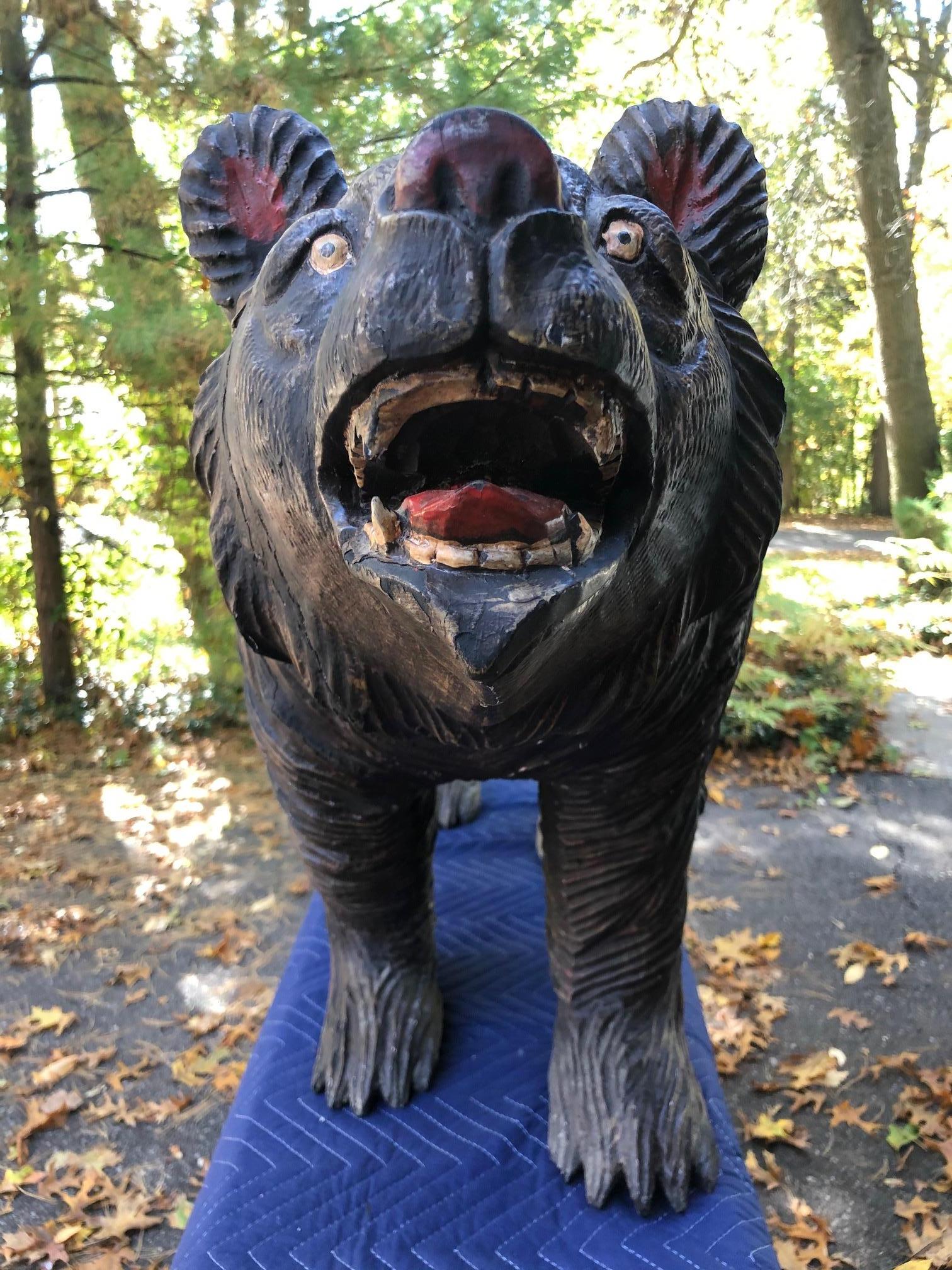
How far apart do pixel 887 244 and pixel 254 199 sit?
5.98m

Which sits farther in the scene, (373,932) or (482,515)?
(373,932)

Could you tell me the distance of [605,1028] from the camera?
134 cm

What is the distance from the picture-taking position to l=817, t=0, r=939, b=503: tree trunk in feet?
18.2

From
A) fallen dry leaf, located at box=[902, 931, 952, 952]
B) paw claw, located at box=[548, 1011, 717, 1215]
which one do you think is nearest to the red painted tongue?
paw claw, located at box=[548, 1011, 717, 1215]

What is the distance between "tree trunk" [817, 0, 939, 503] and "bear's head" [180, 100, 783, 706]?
5.27 m

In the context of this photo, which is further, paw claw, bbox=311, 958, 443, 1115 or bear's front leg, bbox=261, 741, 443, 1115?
paw claw, bbox=311, 958, 443, 1115

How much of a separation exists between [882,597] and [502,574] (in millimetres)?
6400

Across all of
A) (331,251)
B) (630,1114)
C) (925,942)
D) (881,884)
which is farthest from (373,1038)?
(881,884)

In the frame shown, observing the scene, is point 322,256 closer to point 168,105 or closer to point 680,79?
point 168,105

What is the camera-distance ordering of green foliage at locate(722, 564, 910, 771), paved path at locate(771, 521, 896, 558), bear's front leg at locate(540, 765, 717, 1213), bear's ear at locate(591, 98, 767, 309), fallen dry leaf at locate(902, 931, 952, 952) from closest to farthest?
bear's ear at locate(591, 98, 767, 309)
bear's front leg at locate(540, 765, 717, 1213)
fallen dry leaf at locate(902, 931, 952, 952)
green foliage at locate(722, 564, 910, 771)
paved path at locate(771, 521, 896, 558)

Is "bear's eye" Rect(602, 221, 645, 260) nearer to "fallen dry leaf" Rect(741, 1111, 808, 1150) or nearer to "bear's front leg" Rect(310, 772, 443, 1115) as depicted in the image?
"bear's front leg" Rect(310, 772, 443, 1115)

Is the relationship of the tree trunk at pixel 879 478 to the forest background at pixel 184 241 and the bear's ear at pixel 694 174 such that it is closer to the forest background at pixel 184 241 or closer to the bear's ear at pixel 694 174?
the forest background at pixel 184 241

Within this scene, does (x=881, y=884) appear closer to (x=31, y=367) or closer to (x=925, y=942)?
(x=925, y=942)

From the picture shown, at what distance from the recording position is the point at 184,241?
3.53 m
